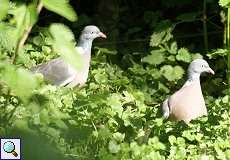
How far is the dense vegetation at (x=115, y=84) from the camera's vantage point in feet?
6.32

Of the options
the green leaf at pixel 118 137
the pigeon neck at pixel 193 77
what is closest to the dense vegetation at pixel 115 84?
the green leaf at pixel 118 137

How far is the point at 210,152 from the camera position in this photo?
359 centimetres

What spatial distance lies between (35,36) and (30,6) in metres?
4.10

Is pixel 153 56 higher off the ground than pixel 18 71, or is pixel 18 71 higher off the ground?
pixel 153 56

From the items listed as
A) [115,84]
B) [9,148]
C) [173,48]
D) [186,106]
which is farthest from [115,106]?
[173,48]

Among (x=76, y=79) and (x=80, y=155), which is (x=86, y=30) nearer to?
(x=76, y=79)

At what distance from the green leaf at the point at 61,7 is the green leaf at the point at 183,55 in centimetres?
399

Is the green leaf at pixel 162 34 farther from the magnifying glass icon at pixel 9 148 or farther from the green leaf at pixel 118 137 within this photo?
the magnifying glass icon at pixel 9 148

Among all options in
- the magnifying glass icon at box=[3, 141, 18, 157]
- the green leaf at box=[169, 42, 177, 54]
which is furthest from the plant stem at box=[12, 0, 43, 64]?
the green leaf at box=[169, 42, 177, 54]

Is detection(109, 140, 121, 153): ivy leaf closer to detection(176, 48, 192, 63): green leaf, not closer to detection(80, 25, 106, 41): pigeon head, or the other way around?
detection(80, 25, 106, 41): pigeon head

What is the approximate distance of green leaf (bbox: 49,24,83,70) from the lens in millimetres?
1881

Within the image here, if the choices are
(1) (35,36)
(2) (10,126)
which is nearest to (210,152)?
(2) (10,126)

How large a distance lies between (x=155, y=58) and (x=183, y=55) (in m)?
0.24

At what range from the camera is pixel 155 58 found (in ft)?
19.4
